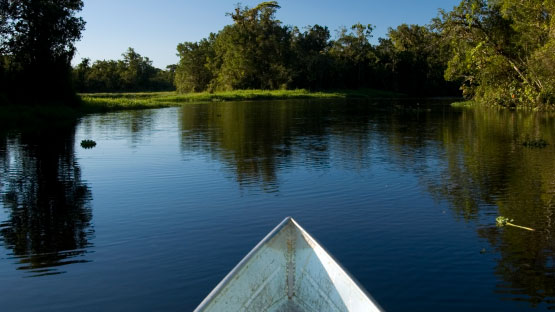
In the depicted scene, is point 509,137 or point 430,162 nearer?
point 430,162

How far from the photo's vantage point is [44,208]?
13.9 metres

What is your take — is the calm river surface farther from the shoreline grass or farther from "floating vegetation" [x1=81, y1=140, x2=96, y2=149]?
the shoreline grass

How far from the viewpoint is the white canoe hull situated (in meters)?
5.50

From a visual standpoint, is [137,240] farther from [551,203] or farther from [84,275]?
[551,203]

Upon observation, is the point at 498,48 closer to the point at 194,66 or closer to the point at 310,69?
the point at 310,69

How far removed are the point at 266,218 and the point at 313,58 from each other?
95154 millimetres

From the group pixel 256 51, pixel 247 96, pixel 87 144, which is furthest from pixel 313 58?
pixel 87 144

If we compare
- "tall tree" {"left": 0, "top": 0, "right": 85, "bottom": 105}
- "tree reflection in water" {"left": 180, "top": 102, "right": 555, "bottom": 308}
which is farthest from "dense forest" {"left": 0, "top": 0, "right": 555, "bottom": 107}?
"tree reflection in water" {"left": 180, "top": 102, "right": 555, "bottom": 308}

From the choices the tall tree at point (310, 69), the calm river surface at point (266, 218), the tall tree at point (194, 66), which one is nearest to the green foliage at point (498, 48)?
the calm river surface at point (266, 218)

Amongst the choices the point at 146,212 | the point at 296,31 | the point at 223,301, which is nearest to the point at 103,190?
the point at 146,212

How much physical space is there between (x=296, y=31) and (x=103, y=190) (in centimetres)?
10934

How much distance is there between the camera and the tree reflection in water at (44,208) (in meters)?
10.1

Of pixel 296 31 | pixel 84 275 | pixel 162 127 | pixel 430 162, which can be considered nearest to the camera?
pixel 84 275

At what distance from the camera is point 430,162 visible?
20.3m
